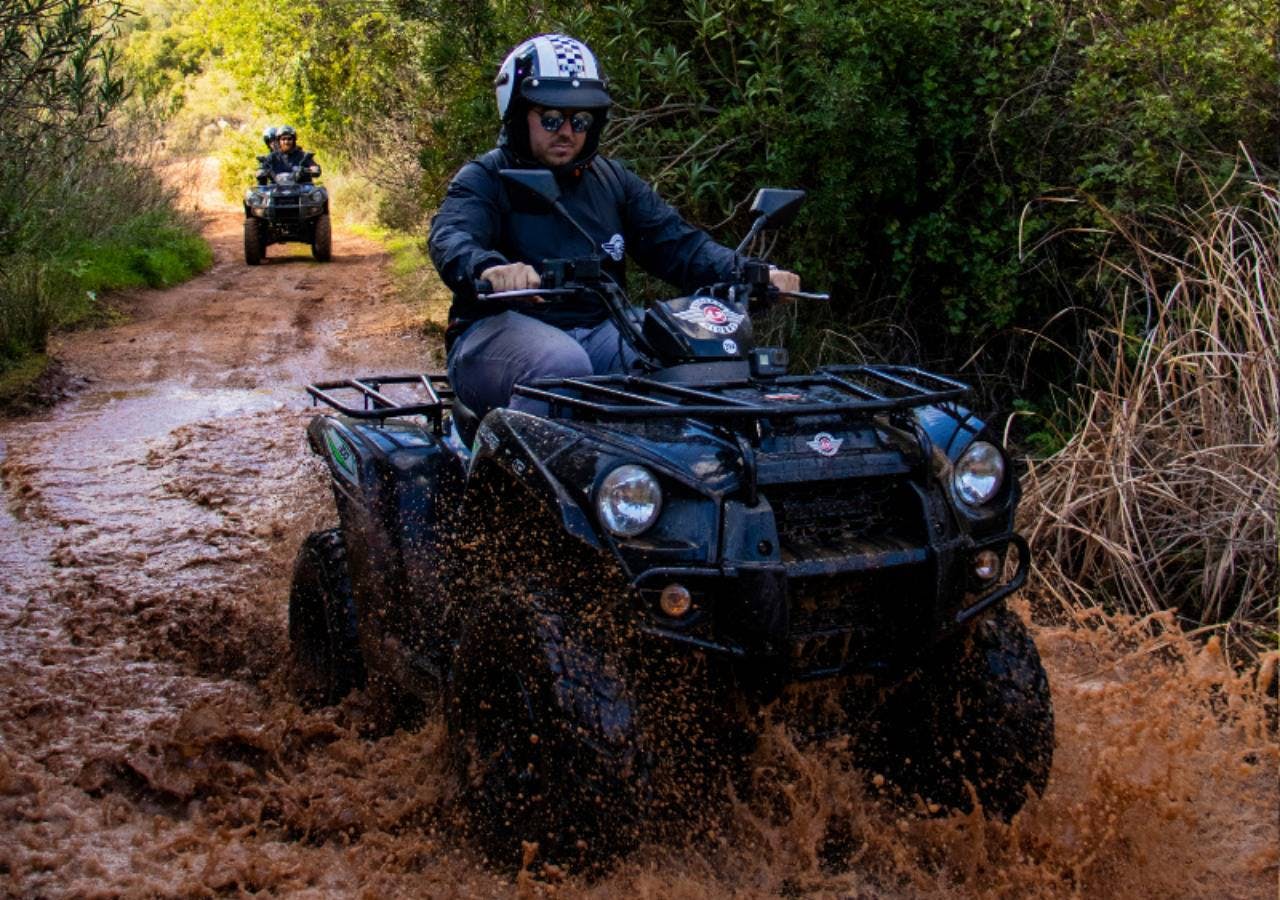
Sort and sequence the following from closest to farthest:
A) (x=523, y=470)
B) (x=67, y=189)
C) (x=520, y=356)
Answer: (x=523, y=470) → (x=520, y=356) → (x=67, y=189)

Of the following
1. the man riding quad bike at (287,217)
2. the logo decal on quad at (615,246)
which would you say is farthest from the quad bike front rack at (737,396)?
the man riding quad bike at (287,217)

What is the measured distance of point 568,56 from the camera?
424cm

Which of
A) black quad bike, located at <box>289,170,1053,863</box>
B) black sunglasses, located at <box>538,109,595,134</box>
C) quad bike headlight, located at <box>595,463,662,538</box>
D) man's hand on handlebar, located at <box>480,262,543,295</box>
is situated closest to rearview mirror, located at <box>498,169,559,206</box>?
black quad bike, located at <box>289,170,1053,863</box>

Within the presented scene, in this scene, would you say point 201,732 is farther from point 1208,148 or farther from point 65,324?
point 65,324

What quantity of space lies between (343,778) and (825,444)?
1755 mm

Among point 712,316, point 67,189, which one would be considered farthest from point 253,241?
point 712,316

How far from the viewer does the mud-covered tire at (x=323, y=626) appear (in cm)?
441

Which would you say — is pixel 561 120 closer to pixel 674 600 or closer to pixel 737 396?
pixel 737 396

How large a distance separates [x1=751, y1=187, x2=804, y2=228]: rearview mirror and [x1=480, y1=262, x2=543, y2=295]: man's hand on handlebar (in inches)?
25.9

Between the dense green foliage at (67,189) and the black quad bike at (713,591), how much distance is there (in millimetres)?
4860

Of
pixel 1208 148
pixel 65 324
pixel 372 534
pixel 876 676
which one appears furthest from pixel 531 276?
pixel 65 324

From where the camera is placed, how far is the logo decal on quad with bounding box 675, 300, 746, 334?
3.68 m

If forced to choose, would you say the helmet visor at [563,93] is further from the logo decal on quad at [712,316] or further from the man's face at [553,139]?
the logo decal on quad at [712,316]

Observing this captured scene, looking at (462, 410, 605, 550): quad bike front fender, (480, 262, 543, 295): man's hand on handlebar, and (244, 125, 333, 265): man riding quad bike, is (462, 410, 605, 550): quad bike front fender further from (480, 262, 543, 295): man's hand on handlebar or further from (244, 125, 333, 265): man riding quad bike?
(244, 125, 333, 265): man riding quad bike
